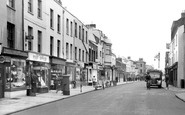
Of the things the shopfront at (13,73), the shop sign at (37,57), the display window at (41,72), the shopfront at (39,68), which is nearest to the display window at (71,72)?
the shopfront at (39,68)

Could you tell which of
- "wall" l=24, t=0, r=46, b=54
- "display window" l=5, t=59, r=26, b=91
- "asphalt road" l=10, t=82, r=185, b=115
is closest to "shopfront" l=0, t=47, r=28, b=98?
"display window" l=5, t=59, r=26, b=91

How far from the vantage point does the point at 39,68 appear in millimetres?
25062

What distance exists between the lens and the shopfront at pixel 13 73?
1885 cm

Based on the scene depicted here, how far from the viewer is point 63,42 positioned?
1310 inches

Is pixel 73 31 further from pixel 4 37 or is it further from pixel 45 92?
pixel 4 37

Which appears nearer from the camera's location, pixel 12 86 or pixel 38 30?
pixel 12 86

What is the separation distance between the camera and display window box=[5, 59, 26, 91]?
757 inches

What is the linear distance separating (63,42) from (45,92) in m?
9.22

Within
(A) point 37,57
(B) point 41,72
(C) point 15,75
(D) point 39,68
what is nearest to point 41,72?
(B) point 41,72

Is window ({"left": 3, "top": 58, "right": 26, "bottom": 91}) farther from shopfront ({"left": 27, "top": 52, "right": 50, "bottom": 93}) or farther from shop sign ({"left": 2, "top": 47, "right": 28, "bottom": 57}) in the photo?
shopfront ({"left": 27, "top": 52, "right": 50, "bottom": 93})

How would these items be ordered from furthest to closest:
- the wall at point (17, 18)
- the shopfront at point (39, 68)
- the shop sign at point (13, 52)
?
the shopfront at point (39, 68) → the wall at point (17, 18) → the shop sign at point (13, 52)

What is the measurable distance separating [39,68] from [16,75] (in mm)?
4646

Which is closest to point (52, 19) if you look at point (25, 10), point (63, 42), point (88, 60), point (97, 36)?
point (63, 42)

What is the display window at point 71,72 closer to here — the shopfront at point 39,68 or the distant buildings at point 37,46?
the distant buildings at point 37,46
